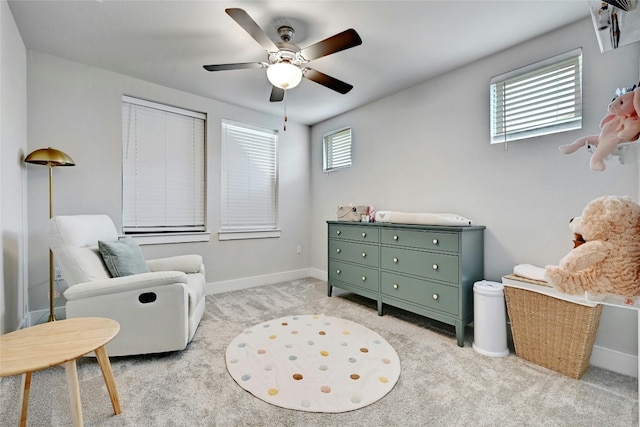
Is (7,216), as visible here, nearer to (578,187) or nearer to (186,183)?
(186,183)

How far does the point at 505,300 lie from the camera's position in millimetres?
2145

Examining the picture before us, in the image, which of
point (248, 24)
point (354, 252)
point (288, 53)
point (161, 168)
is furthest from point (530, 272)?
point (161, 168)

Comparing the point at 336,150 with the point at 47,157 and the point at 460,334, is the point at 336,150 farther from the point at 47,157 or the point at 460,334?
the point at 47,157

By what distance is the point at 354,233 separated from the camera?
3.18m

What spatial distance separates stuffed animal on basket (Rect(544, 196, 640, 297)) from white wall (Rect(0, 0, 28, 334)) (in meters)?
2.87

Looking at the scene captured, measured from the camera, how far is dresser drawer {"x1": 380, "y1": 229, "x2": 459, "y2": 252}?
2311 mm

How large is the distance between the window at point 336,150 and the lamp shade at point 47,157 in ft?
9.50

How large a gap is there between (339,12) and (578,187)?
2.06 meters

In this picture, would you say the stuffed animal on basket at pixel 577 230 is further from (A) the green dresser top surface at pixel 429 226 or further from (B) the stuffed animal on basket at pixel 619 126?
(A) the green dresser top surface at pixel 429 226

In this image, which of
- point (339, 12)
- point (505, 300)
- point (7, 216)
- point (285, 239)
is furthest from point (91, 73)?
point (505, 300)

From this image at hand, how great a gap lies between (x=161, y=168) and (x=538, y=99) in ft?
12.0

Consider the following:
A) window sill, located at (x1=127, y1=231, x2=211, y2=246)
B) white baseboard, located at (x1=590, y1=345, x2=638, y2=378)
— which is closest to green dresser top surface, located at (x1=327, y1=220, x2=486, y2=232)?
white baseboard, located at (x1=590, y1=345, x2=638, y2=378)

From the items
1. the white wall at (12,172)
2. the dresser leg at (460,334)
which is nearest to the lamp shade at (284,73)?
the white wall at (12,172)

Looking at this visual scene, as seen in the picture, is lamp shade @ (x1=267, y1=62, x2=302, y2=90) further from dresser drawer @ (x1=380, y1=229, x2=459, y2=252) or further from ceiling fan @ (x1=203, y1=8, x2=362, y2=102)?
dresser drawer @ (x1=380, y1=229, x2=459, y2=252)
